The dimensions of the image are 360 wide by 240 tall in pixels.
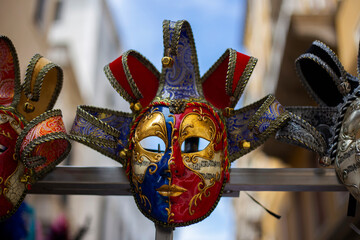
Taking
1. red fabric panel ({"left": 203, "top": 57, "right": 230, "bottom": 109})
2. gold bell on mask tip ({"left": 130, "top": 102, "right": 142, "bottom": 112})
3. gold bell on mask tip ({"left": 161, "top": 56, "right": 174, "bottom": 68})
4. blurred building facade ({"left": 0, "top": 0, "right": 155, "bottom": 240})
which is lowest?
blurred building facade ({"left": 0, "top": 0, "right": 155, "bottom": 240})

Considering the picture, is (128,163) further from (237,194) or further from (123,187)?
(237,194)

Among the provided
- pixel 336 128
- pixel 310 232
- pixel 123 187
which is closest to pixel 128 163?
pixel 123 187

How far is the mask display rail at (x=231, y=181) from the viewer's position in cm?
231

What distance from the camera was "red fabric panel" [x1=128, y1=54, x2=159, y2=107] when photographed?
8.23ft

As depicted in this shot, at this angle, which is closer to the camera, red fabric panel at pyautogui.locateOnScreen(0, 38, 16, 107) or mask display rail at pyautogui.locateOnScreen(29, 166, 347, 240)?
mask display rail at pyautogui.locateOnScreen(29, 166, 347, 240)

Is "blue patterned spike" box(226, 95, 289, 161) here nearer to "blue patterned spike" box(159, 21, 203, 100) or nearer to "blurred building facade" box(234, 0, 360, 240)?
"blue patterned spike" box(159, 21, 203, 100)

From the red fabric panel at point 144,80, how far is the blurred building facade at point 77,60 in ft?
11.0

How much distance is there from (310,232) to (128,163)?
4.89m

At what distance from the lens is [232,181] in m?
2.33

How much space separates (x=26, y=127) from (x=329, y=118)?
4.84 ft

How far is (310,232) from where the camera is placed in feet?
21.4

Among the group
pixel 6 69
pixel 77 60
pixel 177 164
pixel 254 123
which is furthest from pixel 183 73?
pixel 77 60

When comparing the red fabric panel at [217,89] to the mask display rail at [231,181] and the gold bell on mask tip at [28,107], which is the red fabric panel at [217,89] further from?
the gold bell on mask tip at [28,107]

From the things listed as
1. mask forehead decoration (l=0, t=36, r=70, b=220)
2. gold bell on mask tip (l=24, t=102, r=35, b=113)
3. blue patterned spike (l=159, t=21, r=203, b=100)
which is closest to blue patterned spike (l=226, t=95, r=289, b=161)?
blue patterned spike (l=159, t=21, r=203, b=100)
